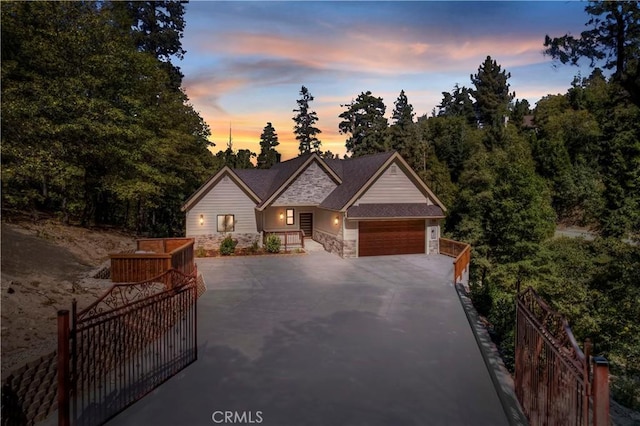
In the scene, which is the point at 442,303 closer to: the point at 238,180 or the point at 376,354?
the point at 376,354

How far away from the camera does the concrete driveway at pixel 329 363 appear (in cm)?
645

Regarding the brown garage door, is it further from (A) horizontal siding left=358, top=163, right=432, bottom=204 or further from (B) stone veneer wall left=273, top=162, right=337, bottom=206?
(B) stone veneer wall left=273, top=162, right=337, bottom=206

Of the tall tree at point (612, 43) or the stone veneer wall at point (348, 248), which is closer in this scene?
the tall tree at point (612, 43)

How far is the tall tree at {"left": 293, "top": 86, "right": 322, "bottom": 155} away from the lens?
6234 centimetres

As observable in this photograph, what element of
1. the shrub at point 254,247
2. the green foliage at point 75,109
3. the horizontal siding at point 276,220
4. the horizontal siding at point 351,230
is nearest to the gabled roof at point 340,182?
the horizontal siding at point 351,230

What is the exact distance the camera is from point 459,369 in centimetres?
812

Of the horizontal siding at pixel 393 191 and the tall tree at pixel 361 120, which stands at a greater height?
the tall tree at pixel 361 120

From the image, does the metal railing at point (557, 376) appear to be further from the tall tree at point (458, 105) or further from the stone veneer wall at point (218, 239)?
the tall tree at point (458, 105)

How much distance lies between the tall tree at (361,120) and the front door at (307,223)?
27327 mm

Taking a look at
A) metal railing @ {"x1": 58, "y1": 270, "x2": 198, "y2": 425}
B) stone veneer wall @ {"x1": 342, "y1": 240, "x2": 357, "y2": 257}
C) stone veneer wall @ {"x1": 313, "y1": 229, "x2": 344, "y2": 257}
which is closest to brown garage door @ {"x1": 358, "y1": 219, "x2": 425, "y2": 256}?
stone veneer wall @ {"x1": 342, "y1": 240, "x2": 357, "y2": 257}

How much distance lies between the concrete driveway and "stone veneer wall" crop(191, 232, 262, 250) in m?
8.96

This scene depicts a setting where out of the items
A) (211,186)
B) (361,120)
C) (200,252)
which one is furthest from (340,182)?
(361,120)

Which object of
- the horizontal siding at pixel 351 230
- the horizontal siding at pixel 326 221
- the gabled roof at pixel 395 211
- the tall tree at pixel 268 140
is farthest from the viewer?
the tall tree at pixel 268 140

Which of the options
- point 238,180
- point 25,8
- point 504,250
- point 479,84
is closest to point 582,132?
point 479,84
